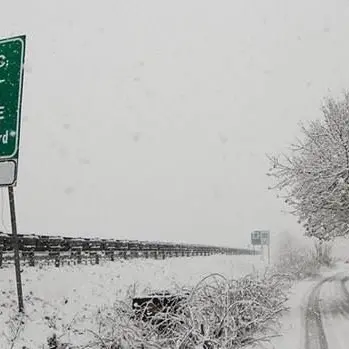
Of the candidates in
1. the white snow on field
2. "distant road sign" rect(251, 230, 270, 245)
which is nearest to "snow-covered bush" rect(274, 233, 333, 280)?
"distant road sign" rect(251, 230, 270, 245)

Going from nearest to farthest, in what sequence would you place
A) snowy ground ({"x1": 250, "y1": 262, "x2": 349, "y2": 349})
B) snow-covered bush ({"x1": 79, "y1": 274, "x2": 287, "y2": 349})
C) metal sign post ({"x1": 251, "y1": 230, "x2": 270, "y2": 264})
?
snow-covered bush ({"x1": 79, "y1": 274, "x2": 287, "y2": 349}), snowy ground ({"x1": 250, "y1": 262, "x2": 349, "y2": 349}), metal sign post ({"x1": 251, "y1": 230, "x2": 270, "y2": 264})

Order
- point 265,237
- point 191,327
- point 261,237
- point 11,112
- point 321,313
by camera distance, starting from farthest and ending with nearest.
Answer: point 261,237 → point 265,237 → point 321,313 → point 11,112 → point 191,327

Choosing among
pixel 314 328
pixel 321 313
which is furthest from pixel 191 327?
pixel 321 313

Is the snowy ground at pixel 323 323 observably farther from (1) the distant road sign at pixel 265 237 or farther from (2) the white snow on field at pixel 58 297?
(1) the distant road sign at pixel 265 237

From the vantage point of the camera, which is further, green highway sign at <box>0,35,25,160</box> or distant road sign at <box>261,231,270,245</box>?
distant road sign at <box>261,231,270,245</box>

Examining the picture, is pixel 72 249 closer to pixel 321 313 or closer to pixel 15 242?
pixel 15 242

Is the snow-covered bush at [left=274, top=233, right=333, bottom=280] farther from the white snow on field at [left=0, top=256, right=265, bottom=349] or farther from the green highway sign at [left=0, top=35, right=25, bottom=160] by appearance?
the green highway sign at [left=0, top=35, right=25, bottom=160]

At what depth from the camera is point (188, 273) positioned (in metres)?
29.3

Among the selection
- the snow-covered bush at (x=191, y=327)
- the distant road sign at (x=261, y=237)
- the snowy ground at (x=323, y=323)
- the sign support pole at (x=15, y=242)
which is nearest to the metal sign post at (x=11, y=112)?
the sign support pole at (x=15, y=242)

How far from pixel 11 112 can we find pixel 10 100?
0.29 metres

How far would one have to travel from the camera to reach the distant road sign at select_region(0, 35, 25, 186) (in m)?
10.4

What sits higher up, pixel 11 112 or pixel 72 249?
pixel 11 112

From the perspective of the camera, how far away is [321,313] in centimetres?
1491

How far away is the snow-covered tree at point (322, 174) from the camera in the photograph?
655 inches
